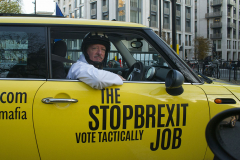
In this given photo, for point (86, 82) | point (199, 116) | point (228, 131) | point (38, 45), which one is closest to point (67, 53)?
point (38, 45)

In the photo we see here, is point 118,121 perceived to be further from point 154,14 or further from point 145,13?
point 154,14

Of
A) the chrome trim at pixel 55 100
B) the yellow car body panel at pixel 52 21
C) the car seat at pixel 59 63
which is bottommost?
the chrome trim at pixel 55 100

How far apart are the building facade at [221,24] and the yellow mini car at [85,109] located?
5614cm

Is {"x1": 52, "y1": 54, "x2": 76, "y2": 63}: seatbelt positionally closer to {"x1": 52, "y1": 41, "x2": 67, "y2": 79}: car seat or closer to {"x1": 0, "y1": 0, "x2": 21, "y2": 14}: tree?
{"x1": 52, "y1": 41, "x2": 67, "y2": 79}: car seat

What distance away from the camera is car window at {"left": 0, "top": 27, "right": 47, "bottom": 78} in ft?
5.98

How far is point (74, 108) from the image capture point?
5.57ft

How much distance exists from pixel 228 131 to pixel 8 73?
1.71m

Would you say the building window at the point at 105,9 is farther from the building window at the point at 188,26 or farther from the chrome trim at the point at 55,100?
the chrome trim at the point at 55,100

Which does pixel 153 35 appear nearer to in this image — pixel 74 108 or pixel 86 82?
pixel 86 82

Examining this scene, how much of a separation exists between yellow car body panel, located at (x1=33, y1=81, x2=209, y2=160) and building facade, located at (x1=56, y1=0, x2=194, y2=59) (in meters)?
29.7

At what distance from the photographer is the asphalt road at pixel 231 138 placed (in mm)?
1126

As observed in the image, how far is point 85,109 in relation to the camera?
1.71 metres

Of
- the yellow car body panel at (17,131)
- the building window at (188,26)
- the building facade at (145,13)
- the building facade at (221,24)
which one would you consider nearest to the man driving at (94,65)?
the yellow car body panel at (17,131)

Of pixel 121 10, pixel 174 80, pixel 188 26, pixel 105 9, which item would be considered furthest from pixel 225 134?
pixel 188 26
